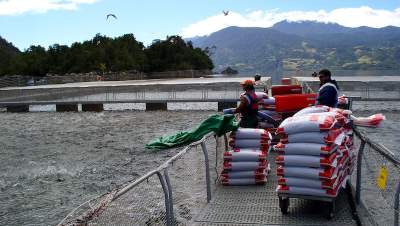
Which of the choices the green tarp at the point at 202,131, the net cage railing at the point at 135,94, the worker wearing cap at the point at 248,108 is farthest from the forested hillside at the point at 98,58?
the worker wearing cap at the point at 248,108

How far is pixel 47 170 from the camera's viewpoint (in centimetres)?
1518

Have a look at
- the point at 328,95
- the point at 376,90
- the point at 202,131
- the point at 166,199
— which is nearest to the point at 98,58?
the point at 376,90

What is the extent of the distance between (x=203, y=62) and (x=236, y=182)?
127208mm

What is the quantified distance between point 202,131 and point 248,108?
2.34 meters

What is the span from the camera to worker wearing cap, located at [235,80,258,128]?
1086cm

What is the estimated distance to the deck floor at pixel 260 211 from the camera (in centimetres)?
754

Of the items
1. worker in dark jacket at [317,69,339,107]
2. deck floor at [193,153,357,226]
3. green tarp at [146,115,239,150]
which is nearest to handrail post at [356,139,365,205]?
deck floor at [193,153,357,226]

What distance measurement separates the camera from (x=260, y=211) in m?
8.11

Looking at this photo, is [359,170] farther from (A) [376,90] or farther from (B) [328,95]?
(A) [376,90]

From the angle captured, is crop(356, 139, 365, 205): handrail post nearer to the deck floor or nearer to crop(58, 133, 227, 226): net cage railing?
the deck floor

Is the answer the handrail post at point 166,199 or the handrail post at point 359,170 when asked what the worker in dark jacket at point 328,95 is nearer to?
the handrail post at point 359,170

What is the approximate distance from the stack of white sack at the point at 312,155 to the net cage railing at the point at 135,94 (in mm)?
23857

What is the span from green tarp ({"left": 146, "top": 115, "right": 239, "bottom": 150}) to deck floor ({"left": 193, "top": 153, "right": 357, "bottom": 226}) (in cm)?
128

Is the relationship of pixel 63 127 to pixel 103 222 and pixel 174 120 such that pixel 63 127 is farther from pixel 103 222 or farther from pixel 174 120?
pixel 103 222
